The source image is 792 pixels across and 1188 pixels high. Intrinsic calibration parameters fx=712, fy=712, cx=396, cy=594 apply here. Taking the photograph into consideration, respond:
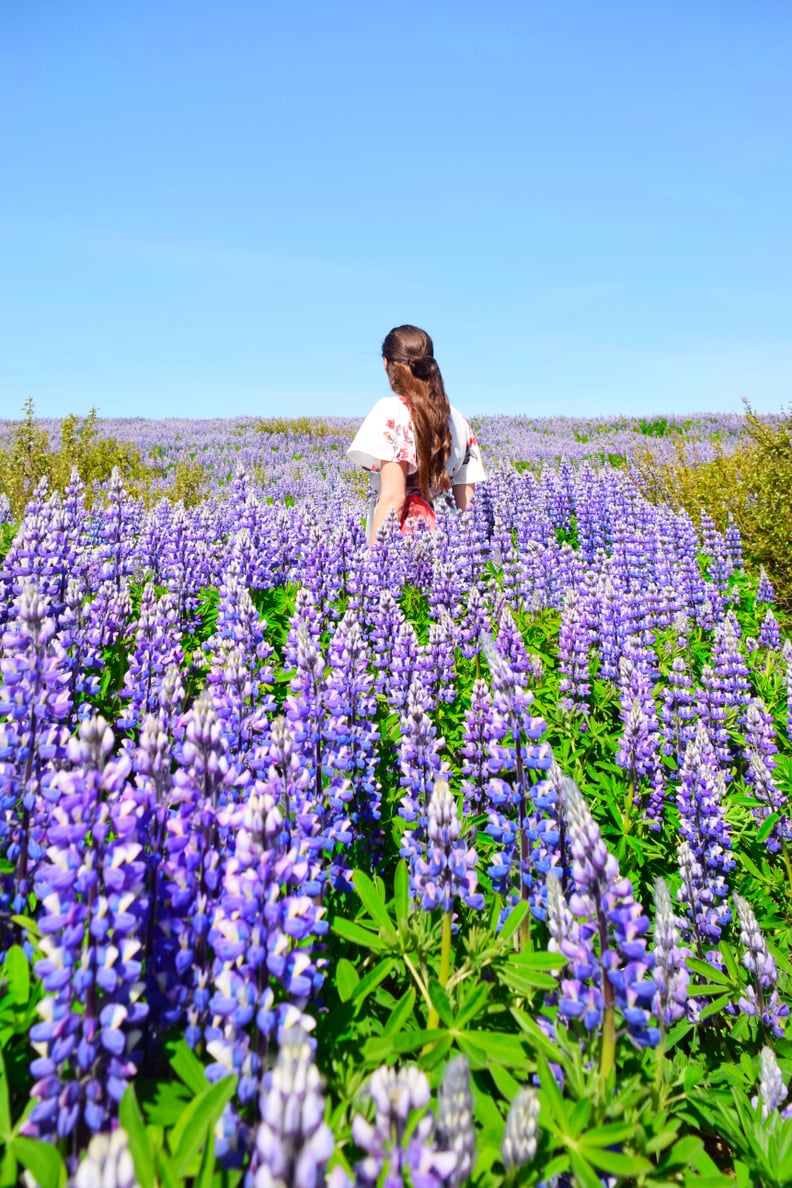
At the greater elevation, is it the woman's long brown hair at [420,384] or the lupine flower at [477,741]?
the woman's long brown hair at [420,384]

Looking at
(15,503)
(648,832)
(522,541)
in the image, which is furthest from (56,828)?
(15,503)

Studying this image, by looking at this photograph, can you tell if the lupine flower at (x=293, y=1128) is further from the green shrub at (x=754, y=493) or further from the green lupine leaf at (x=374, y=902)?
the green shrub at (x=754, y=493)

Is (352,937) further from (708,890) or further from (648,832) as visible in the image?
(648,832)

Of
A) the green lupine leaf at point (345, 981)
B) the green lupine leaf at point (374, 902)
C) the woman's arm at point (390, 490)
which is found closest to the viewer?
the green lupine leaf at point (345, 981)

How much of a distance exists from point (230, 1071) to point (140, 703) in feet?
7.82

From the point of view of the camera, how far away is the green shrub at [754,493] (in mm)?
9594

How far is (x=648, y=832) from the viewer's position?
148 inches

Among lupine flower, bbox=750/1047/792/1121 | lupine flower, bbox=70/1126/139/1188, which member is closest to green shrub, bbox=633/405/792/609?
lupine flower, bbox=750/1047/792/1121

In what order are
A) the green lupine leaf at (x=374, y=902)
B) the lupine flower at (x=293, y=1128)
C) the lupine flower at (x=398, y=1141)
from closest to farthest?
the lupine flower at (x=293, y=1128) → the lupine flower at (x=398, y=1141) → the green lupine leaf at (x=374, y=902)

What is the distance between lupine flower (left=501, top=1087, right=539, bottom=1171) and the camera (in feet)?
4.16

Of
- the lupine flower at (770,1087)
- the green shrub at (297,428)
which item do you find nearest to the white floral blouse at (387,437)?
the lupine flower at (770,1087)

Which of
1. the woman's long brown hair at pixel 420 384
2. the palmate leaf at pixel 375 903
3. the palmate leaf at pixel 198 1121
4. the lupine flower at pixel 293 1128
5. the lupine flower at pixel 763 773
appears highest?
the woman's long brown hair at pixel 420 384

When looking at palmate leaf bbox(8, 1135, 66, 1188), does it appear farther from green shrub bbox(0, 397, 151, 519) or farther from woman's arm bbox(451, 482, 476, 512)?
green shrub bbox(0, 397, 151, 519)

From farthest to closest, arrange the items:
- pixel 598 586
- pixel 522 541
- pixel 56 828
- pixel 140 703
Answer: pixel 522 541
pixel 598 586
pixel 140 703
pixel 56 828
